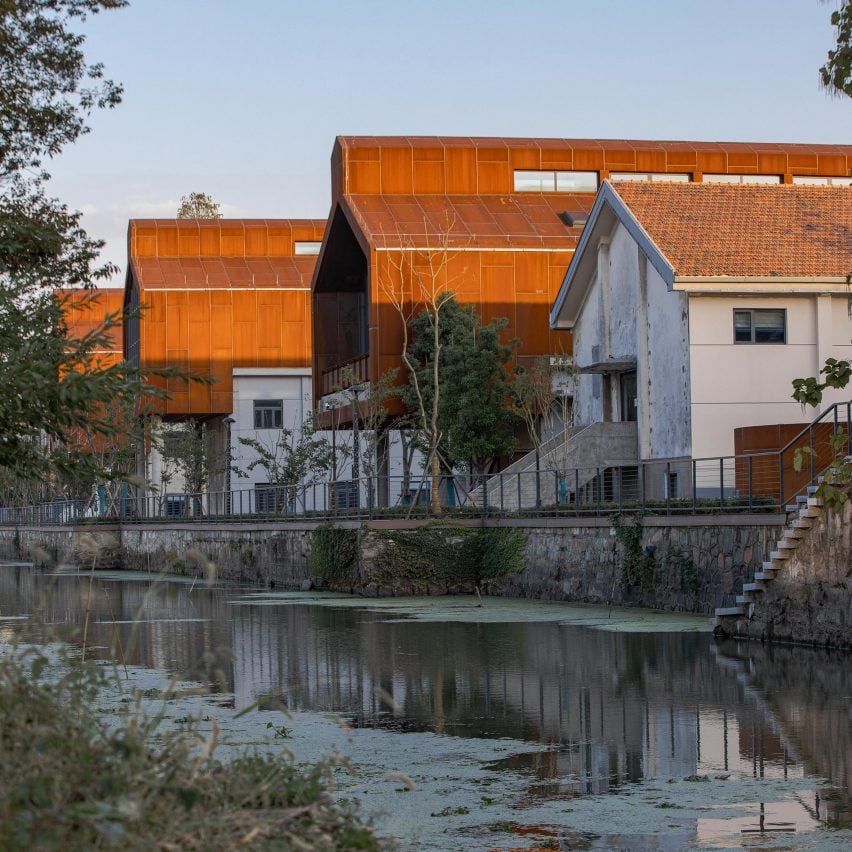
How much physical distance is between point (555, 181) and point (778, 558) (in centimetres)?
3846

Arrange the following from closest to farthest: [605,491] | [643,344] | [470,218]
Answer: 1. [605,491]
2. [643,344]
3. [470,218]

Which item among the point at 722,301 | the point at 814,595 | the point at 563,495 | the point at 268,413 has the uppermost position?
the point at 268,413

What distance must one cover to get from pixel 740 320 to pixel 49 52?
1755cm

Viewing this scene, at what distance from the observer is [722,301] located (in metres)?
36.5

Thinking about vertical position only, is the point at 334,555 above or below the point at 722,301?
below

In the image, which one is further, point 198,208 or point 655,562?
point 198,208

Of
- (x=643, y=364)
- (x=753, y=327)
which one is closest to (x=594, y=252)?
(x=643, y=364)

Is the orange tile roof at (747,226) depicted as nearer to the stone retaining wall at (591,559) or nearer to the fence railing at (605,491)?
the fence railing at (605,491)

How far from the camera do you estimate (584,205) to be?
5800 centimetres

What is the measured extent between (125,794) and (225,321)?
69.7 metres

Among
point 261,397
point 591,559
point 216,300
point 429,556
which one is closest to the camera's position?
point 591,559

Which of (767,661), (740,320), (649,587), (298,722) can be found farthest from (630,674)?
(740,320)

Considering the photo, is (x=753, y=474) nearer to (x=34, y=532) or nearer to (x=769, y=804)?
(x=769, y=804)

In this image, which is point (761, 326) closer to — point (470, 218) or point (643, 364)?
point (643, 364)
